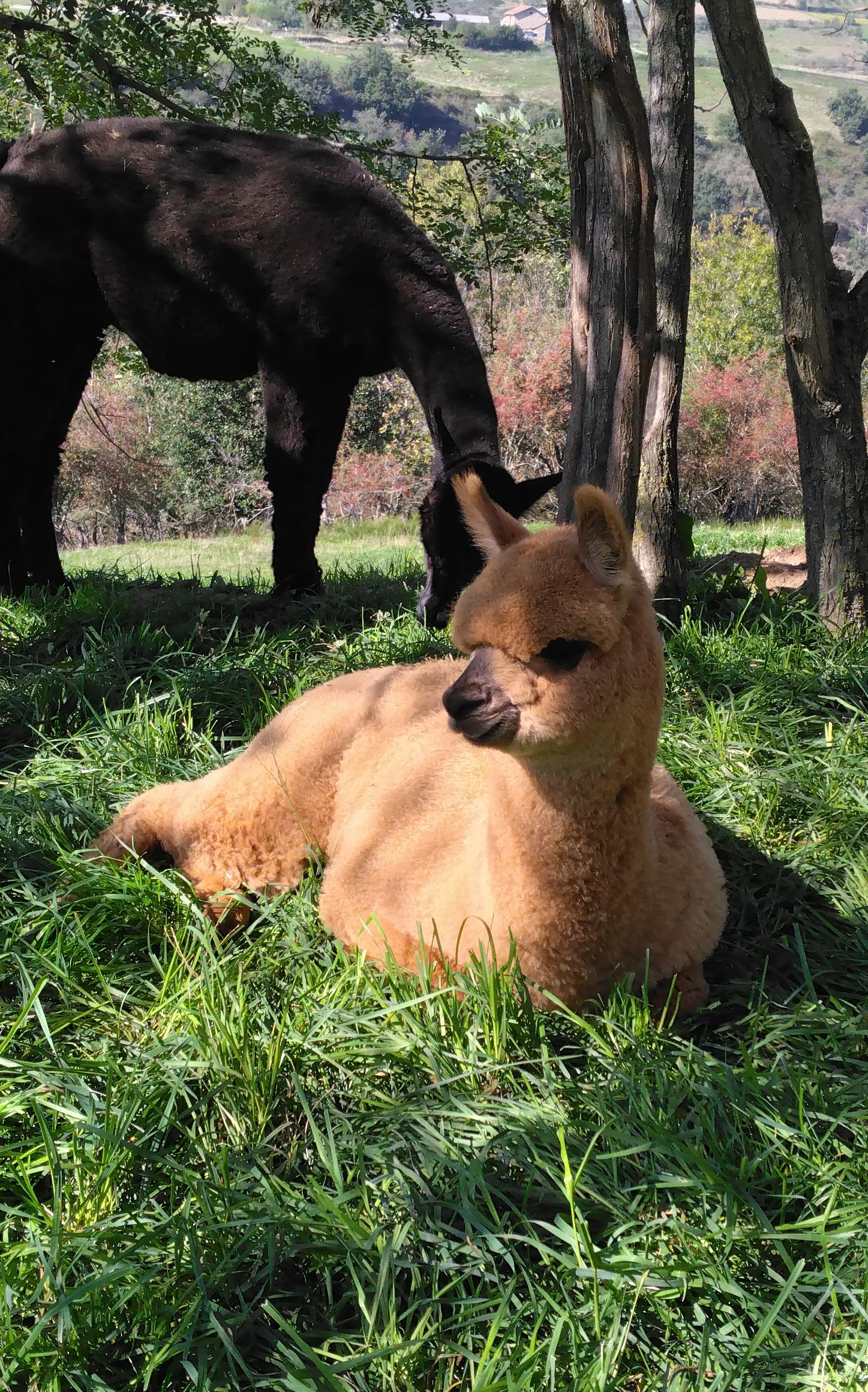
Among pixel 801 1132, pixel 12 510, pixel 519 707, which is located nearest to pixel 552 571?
pixel 519 707

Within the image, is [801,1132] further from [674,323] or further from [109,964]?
[674,323]

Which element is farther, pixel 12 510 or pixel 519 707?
pixel 12 510

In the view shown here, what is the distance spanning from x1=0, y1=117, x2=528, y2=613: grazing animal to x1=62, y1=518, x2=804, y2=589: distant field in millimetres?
1355

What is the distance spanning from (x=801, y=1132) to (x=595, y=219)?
3825 millimetres

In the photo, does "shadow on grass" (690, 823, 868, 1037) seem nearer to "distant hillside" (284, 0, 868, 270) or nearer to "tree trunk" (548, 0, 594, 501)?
"tree trunk" (548, 0, 594, 501)

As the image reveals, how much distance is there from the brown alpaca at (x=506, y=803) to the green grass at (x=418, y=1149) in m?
0.15

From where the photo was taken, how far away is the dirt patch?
665 centimetres

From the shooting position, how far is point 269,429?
6.03 metres

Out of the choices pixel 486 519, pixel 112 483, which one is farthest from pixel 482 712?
pixel 112 483

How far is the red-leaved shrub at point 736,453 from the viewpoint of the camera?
2445cm

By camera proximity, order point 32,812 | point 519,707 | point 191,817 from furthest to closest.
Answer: point 32,812 < point 191,817 < point 519,707

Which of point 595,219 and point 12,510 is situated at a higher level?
point 595,219

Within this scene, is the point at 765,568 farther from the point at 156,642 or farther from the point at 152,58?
the point at 152,58

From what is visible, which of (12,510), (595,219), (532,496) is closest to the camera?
(595,219)
